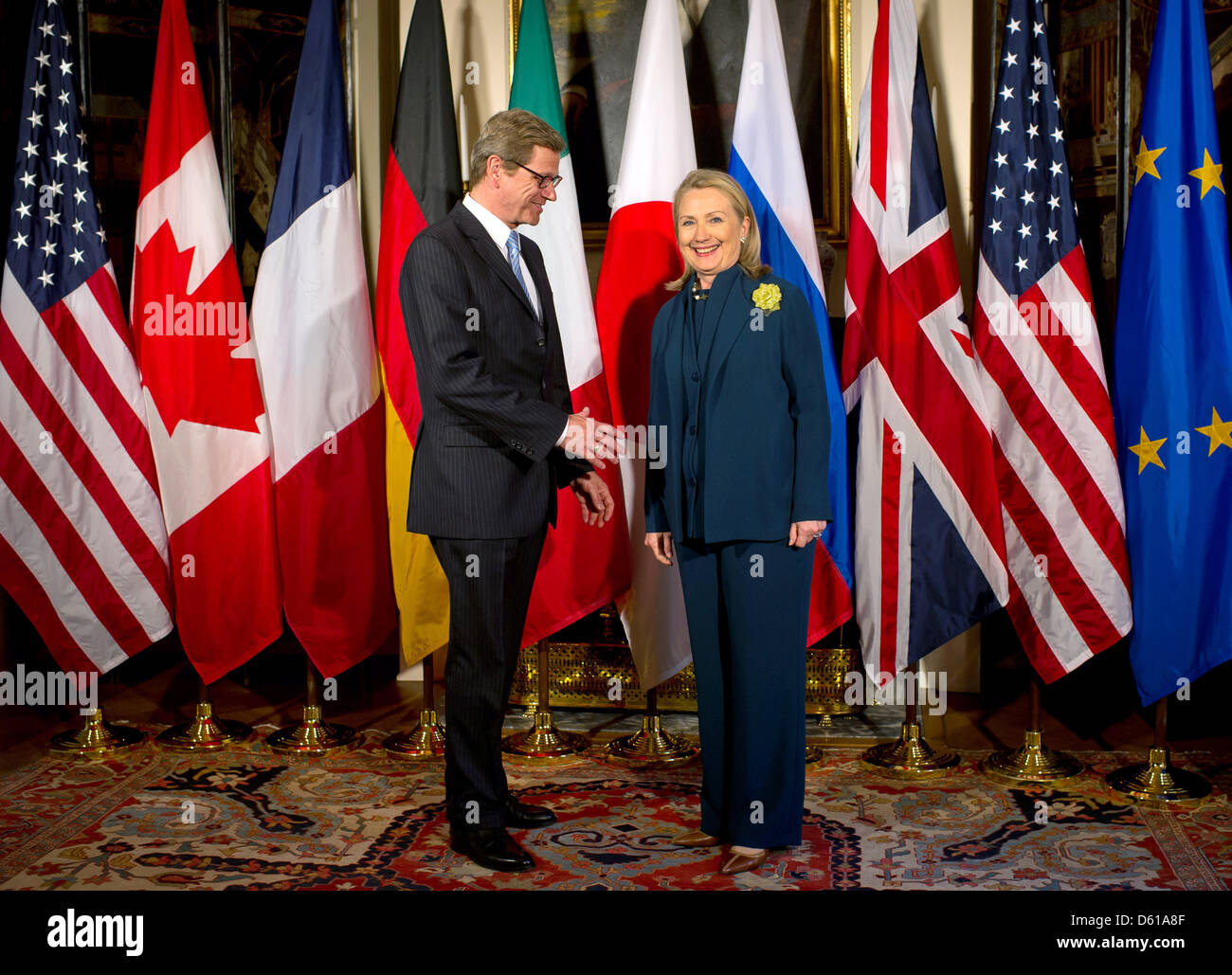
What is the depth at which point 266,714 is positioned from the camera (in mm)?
4879

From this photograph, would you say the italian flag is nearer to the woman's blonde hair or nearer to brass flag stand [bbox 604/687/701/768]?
brass flag stand [bbox 604/687/701/768]

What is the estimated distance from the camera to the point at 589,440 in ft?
10.1

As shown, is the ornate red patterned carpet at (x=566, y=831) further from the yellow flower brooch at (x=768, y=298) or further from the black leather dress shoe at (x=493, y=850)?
the yellow flower brooch at (x=768, y=298)

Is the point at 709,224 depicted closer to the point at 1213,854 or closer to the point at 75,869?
the point at 1213,854

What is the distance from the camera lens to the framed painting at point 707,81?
4949mm

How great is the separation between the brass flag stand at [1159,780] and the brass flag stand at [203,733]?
3138mm

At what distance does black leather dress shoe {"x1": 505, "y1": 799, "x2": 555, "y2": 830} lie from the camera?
11.7ft

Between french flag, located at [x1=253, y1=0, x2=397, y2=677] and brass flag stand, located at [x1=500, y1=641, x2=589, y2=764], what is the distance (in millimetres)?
733

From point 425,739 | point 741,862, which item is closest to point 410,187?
point 425,739

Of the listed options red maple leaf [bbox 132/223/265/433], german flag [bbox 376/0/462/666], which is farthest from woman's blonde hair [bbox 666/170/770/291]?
red maple leaf [bbox 132/223/265/433]

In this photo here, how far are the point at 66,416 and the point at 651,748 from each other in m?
2.48

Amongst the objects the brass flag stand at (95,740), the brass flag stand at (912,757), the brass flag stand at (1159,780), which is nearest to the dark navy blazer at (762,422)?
the brass flag stand at (912,757)

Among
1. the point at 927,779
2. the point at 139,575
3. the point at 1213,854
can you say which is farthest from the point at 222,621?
the point at 1213,854

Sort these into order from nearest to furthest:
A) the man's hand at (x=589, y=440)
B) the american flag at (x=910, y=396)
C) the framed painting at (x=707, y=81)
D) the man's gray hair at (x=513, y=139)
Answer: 1. the man's hand at (x=589, y=440)
2. the man's gray hair at (x=513, y=139)
3. the american flag at (x=910, y=396)
4. the framed painting at (x=707, y=81)
